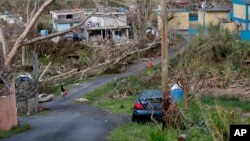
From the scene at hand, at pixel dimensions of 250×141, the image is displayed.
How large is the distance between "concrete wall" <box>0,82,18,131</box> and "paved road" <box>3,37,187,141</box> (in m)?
0.89

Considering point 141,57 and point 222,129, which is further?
point 141,57

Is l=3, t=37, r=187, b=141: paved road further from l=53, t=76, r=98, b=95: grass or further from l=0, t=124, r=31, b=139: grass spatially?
l=53, t=76, r=98, b=95: grass

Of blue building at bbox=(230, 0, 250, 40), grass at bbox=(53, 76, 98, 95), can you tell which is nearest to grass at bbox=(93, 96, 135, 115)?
grass at bbox=(53, 76, 98, 95)

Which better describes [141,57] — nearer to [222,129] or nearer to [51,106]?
[51,106]

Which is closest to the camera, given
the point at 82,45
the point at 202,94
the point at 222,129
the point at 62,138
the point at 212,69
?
the point at 222,129

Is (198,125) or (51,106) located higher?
(198,125)

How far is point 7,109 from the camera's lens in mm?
19031

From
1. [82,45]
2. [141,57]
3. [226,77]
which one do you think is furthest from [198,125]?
[82,45]

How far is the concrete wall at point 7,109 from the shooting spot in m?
18.7

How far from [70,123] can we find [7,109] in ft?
8.44

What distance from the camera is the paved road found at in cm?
1659

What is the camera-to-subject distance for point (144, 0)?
46.0 m

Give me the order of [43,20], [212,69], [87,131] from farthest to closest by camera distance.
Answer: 1. [43,20]
2. [212,69]
3. [87,131]

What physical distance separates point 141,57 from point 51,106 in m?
17.6
